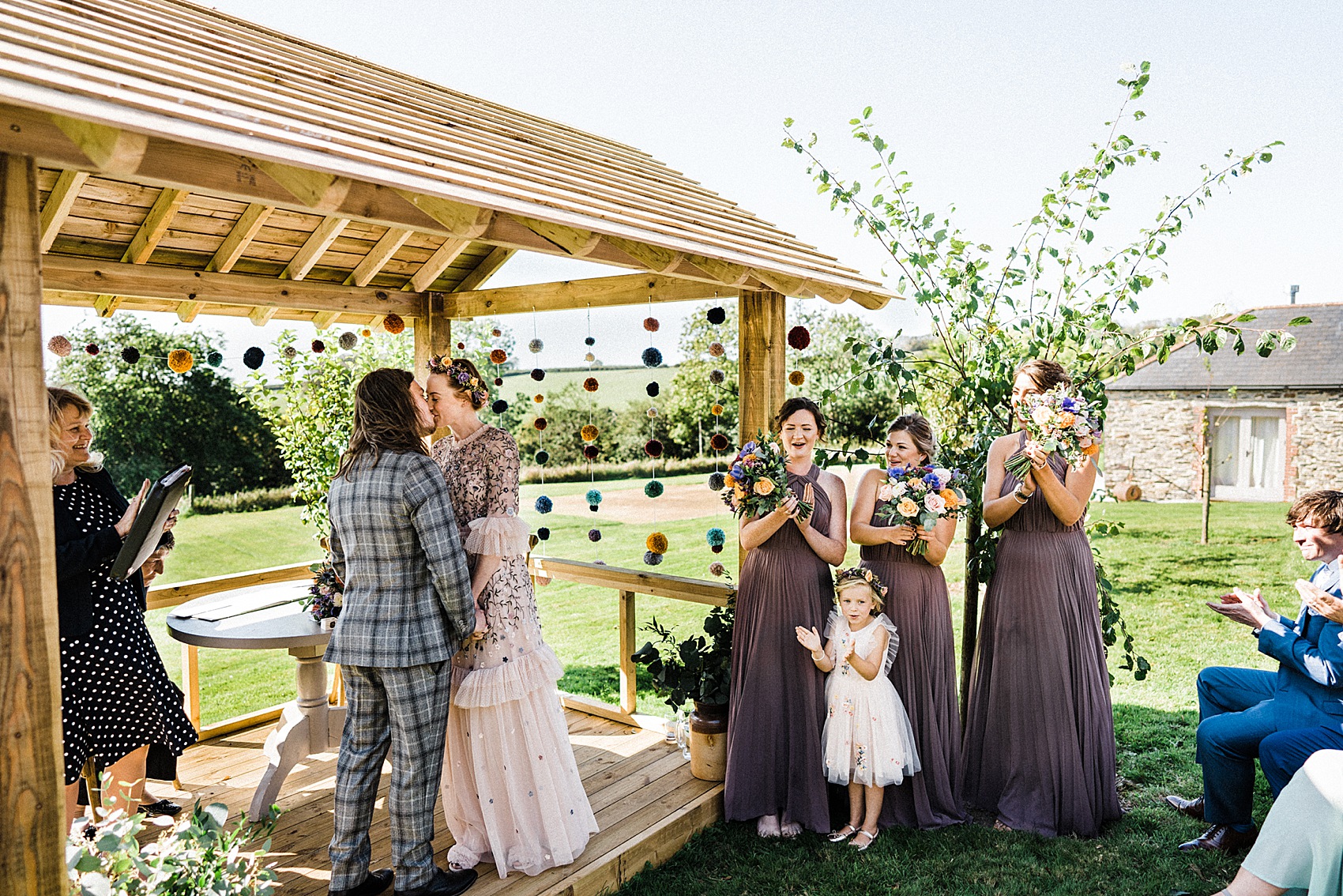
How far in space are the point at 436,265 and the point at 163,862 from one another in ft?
13.6

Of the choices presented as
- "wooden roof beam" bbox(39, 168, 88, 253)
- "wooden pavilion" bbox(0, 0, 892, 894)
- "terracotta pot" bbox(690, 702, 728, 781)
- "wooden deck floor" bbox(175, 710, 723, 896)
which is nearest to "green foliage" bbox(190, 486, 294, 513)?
"wooden pavilion" bbox(0, 0, 892, 894)

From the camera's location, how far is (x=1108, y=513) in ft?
53.4

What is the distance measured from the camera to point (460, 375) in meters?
3.41

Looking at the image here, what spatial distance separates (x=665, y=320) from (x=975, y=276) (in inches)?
579

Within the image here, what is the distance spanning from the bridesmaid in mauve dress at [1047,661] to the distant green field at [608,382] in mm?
14648

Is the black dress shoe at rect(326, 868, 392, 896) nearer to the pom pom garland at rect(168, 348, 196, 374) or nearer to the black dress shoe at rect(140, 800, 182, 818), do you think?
the black dress shoe at rect(140, 800, 182, 818)

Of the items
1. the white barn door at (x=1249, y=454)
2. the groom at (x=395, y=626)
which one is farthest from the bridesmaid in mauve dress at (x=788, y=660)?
the white barn door at (x=1249, y=454)

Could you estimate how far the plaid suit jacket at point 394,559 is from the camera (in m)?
2.85

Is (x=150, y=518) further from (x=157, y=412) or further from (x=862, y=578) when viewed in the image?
(x=157, y=412)

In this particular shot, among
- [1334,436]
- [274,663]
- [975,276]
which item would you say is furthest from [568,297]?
[1334,436]

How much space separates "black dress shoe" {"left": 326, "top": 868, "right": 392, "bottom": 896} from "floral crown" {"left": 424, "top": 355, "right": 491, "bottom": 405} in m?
1.88

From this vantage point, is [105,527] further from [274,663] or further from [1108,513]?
[1108,513]

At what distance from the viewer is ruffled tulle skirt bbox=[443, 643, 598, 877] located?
3.25 metres

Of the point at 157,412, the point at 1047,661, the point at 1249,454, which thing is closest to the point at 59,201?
the point at 1047,661
